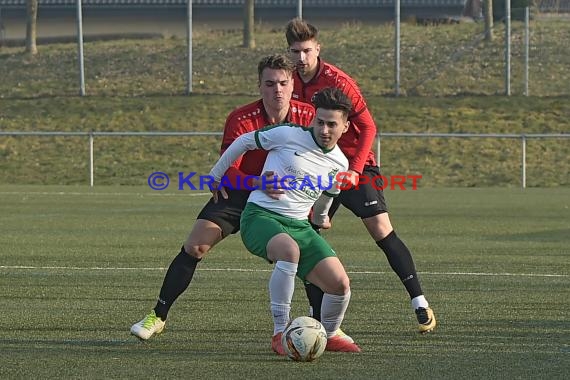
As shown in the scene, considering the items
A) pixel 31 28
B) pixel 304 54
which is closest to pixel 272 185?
pixel 304 54

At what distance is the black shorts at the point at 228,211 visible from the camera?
23.9 ft

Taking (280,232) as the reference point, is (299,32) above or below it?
above

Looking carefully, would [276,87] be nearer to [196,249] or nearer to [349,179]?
[349,179]

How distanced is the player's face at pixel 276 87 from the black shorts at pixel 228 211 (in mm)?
570

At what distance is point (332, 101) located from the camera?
22.1ft

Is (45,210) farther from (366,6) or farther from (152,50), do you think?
(366,6)

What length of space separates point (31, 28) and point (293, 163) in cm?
3158

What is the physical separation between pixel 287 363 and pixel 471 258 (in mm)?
5841

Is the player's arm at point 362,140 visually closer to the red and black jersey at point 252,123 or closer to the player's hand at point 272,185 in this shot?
the red and black jersey at point 252,123

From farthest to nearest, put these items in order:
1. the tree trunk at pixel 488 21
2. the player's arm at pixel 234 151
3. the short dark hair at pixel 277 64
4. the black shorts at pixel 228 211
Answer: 1. the tree trunk at pixel 488 21
2. the black shorts at pixel 228 211
3. the short dark hair at pixel 277 64
4. the player's arm at pixel 234 151

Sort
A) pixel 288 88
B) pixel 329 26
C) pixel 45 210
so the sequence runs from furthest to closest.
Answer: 1. pixel 329 26
2. pixel 45 210
3. pixel 288 88

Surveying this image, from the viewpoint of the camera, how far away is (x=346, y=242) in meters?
13.8

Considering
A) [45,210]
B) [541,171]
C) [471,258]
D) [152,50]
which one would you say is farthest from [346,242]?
[152,50]

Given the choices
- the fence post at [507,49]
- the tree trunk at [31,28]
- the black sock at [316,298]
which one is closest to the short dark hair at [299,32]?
the black sock at [316,298]
